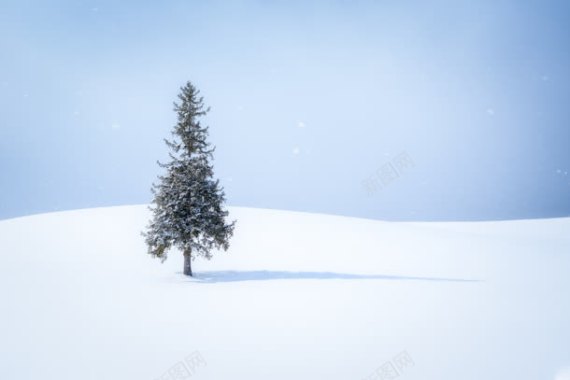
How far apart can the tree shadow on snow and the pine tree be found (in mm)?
1465

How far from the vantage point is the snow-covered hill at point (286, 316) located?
9219mm

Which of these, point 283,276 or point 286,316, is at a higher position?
point 283,276

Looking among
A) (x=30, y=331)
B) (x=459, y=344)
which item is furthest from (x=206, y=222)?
(x=459, y=344)

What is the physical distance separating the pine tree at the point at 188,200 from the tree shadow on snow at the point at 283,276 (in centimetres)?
146

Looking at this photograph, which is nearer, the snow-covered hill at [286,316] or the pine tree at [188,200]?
the snow-covered hill at [286,316]

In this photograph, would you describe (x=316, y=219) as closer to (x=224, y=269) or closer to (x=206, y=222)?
(x=224, y=269)

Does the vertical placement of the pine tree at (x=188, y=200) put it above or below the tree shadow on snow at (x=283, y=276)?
above

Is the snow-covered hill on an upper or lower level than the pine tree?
lower

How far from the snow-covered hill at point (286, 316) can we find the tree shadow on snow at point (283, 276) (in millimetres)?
105

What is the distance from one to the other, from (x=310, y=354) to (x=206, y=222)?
43.3 feet

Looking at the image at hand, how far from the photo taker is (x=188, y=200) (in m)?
22.1

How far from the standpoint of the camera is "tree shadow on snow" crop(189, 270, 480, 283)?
2112 centimetres

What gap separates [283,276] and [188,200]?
647cm

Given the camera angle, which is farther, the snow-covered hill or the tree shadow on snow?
the tree shadow on snow
